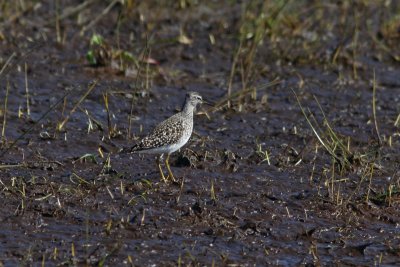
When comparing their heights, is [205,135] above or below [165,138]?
below

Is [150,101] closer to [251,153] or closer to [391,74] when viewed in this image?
[251,153]

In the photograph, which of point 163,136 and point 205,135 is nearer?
point 163,136

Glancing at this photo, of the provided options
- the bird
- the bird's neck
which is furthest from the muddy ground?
Answer: the bird's neck

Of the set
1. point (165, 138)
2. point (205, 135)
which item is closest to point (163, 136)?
point (165, 138)

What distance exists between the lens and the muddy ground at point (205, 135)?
8.95 m

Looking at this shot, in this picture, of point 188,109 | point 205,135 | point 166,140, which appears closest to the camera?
point 166,140

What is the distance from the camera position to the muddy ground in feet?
29.3

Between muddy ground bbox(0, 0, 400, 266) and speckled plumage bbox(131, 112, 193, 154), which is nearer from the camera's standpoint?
muddy ground bbox(0, 0, 400, 266)

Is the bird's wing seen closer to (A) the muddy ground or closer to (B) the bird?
(B) the bird

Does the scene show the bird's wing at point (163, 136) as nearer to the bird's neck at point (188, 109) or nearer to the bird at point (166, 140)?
the bird at point (166, 140)

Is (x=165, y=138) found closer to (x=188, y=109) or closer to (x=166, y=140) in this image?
(x=166, y=140)

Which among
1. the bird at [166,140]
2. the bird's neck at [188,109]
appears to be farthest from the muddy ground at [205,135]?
the bird's neck at [188,109]

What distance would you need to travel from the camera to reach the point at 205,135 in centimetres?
1201

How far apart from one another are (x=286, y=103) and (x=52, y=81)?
10.1ft
